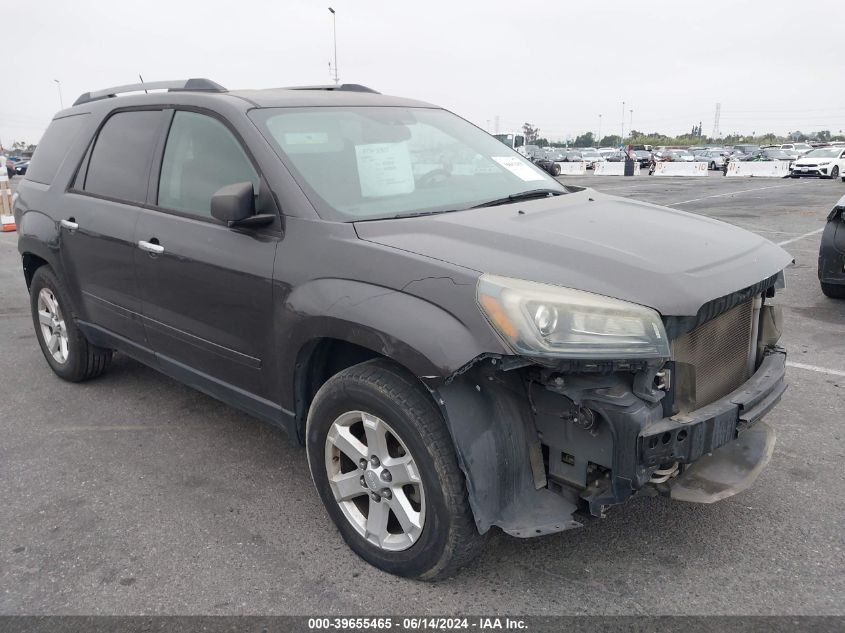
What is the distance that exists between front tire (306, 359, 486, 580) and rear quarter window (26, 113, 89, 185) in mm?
2903

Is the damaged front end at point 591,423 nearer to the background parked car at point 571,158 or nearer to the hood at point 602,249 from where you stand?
the hood at point 602,249

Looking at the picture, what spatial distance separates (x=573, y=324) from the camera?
2246 millimetres

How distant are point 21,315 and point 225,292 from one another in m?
4.84

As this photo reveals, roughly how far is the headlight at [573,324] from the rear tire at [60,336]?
3346 millimetres

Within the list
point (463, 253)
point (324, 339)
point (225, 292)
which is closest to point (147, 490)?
point (225, 292)

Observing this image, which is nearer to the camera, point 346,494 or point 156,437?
point 346,494

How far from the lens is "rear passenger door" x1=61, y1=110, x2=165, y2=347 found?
378cm

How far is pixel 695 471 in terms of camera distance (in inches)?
105

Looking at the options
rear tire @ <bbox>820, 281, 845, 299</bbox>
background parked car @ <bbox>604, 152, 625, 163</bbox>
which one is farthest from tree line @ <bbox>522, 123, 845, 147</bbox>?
rear tire @ <bbox>820, 281, 845, 299</bbox>

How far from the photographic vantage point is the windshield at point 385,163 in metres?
3.02

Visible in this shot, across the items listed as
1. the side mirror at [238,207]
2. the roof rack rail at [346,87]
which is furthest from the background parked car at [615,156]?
the side mirror at [238,207]

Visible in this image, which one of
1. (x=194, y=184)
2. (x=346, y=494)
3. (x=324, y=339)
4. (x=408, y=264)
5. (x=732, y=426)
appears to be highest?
(x=194, y=184)

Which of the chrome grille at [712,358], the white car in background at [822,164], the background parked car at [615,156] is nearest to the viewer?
the chrome grille at [712,358]

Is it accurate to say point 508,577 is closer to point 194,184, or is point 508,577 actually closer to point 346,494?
point 346,494
